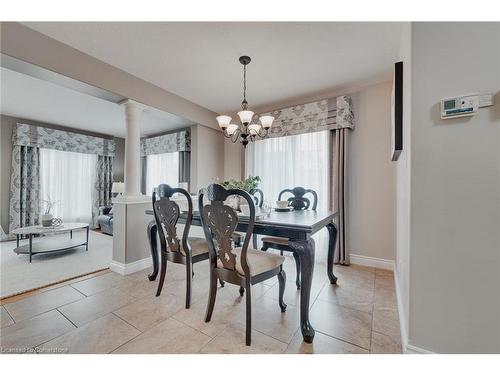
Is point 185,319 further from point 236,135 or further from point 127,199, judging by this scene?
point 236,135

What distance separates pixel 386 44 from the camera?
2.11m

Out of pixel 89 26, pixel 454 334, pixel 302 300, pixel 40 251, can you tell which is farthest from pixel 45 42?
pixel 454 334

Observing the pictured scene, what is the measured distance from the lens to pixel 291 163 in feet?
11.3

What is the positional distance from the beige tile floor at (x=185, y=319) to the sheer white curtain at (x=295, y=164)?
127 cm

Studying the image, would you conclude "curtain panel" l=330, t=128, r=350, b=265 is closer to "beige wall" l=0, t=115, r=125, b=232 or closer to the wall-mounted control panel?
the wall-mounted control panel

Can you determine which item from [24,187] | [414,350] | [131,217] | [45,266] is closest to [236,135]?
[131,217]

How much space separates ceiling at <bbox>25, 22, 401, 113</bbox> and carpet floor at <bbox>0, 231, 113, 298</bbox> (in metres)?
2.49

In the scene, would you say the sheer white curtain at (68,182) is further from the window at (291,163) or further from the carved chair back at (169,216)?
the carved chair back at (169,216)

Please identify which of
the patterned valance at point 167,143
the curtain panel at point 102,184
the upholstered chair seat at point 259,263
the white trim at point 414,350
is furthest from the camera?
the curtain panel at point 102,184

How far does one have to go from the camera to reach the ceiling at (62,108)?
3035 mm

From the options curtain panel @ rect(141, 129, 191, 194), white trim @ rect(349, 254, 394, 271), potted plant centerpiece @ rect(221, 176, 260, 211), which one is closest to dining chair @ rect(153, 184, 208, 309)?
potted plant centerpiece @ rect(221, 176, 260, 211)

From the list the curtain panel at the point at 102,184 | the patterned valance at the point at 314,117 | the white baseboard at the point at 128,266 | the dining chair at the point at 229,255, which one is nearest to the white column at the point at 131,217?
the white baseboard at the point at 128,266
